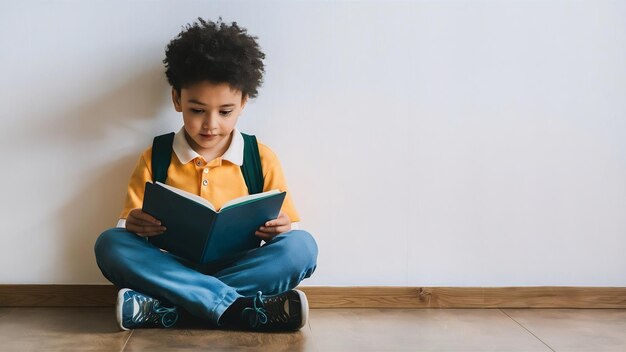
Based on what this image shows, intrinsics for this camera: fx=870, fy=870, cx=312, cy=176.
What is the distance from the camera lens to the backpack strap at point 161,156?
209 cm

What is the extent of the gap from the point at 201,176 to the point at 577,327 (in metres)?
0.95

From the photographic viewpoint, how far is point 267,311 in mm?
1873

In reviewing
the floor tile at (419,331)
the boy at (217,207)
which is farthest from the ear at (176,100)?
the floor tile at (419,331)

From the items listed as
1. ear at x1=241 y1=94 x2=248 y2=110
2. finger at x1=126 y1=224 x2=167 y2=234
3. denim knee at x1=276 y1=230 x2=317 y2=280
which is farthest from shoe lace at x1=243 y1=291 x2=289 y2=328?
ear at x1=241 y1=94 x2=248 y2=110

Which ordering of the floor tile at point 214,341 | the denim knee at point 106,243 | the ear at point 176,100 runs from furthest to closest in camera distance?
the ear at point 176,100 < the denim knee at point 106,243 < the floor tile at point 214,341

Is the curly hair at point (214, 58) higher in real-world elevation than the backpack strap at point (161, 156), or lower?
higher

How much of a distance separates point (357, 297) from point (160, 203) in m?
0.61

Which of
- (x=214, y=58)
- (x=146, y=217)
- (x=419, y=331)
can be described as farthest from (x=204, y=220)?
(x=419, y=331)

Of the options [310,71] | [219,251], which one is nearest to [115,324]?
[219,251]

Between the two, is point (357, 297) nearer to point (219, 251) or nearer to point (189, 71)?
point (219, 251)

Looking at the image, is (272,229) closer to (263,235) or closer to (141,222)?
(263,235)

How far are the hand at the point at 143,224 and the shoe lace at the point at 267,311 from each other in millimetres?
271

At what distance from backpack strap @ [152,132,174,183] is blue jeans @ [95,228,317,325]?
0.60 ft

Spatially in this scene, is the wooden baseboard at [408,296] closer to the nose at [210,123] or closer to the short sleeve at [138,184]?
the short sleeve at [138,184]
